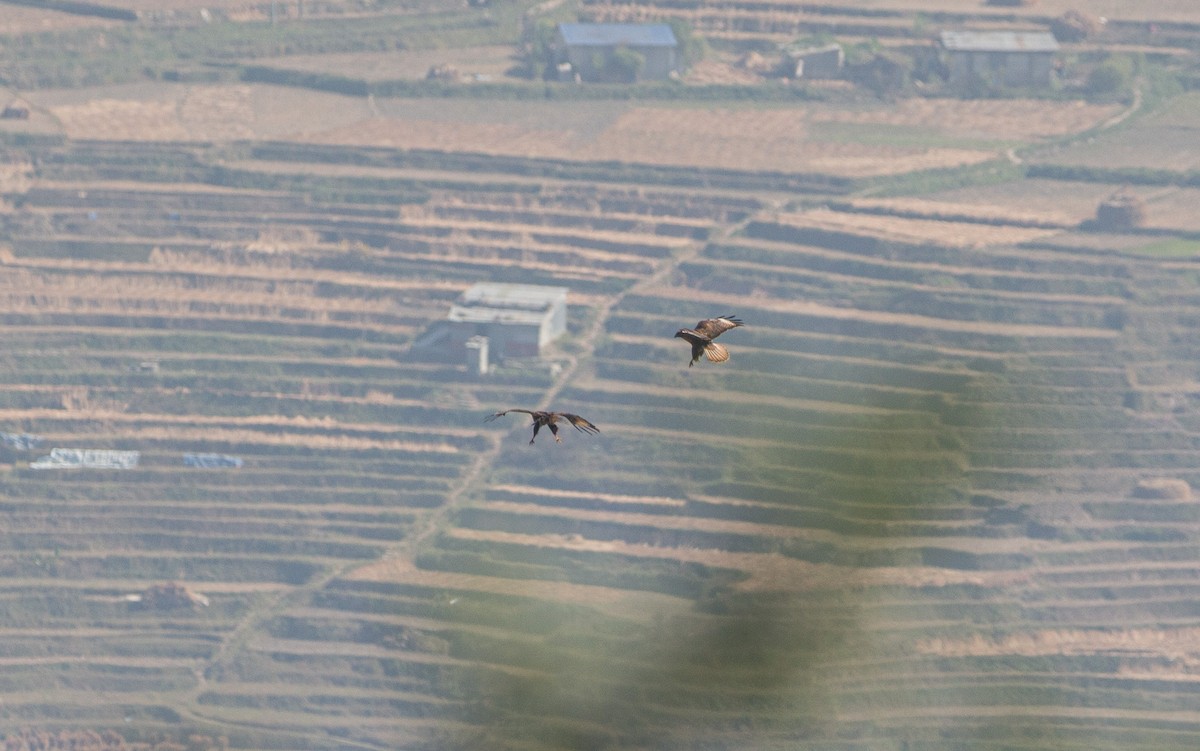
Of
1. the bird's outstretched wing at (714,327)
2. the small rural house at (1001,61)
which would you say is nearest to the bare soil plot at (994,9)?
the small rural house at (1001,61)

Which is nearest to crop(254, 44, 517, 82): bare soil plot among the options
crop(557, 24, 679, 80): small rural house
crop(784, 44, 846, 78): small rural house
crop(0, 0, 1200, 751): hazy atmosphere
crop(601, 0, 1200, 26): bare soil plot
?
crop(0, 0, 1200, 751): hazy atmosphere

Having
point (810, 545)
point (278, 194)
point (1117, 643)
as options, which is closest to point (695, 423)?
point (810, 545)

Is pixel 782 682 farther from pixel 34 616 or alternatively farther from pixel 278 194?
pixel 278 194

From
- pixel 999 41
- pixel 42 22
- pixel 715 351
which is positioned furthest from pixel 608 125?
pixel 715 351

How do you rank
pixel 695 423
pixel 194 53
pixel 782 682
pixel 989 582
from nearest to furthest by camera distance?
pixel 782 682 → pixel 989 582 → pixel 695 423 → pixel 194 53

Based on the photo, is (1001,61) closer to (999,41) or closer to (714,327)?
(999,41)

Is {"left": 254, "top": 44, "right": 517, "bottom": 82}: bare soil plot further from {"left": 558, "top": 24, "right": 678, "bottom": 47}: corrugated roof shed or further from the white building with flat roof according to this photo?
the white building with flat roof
